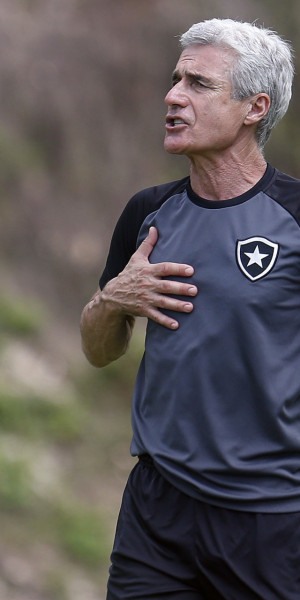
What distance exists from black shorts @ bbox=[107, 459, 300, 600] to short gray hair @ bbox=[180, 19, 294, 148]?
3.28ft

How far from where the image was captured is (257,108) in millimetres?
3092

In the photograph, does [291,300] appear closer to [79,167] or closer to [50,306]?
[50,306]

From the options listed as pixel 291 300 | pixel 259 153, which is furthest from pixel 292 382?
pixel 259 153

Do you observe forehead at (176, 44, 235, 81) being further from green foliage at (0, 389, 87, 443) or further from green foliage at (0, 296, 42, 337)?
green foliage at (0, 296, 42, 337)

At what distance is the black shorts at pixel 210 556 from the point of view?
2898mm

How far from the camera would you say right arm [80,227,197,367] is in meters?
2.96

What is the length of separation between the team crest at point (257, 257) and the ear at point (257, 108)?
0.34 meters

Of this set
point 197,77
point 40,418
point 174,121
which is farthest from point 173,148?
point 40,418

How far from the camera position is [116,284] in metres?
3.14

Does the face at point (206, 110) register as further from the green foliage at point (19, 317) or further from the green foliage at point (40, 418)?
the green foliage at point (19, 317)

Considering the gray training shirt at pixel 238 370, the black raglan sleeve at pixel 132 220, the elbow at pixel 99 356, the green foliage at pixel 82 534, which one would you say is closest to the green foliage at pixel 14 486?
the green foliage at pixel 82 534

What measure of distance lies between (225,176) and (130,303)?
0.40 metres

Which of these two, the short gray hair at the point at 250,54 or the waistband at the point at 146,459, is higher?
the short gray hair at the point at 250,54

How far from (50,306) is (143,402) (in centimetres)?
443
